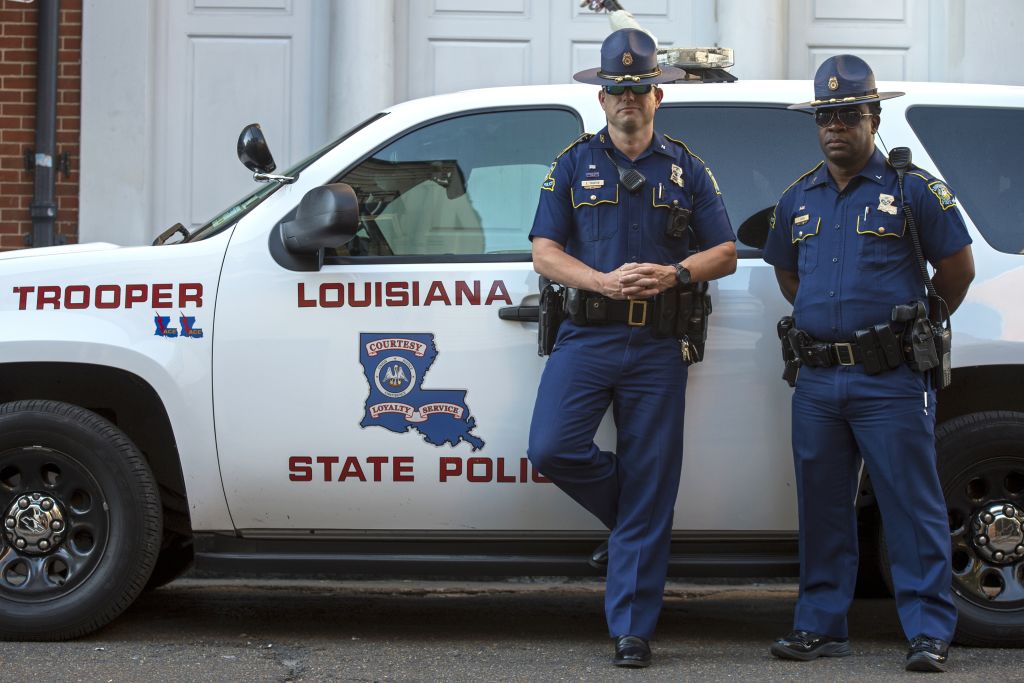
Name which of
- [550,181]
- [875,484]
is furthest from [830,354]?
[550,181]

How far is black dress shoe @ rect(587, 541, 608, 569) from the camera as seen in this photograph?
15.3 ft

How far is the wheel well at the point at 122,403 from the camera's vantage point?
190 inches

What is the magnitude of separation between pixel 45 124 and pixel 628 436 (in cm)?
495

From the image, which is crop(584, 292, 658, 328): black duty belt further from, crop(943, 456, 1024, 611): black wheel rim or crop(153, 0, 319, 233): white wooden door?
crop(153, 0, 319, 233): white wooden door

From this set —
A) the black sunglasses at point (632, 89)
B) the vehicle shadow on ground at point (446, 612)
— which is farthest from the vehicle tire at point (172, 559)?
the black sunglasses at point (632, 89)

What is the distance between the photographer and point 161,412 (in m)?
4.84

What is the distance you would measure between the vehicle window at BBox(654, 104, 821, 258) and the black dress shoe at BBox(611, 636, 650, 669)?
4.54ft

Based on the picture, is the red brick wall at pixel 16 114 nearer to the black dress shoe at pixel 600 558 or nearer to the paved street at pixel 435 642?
the paved street at pixel 435 642

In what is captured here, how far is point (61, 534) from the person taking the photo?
15.4 ft

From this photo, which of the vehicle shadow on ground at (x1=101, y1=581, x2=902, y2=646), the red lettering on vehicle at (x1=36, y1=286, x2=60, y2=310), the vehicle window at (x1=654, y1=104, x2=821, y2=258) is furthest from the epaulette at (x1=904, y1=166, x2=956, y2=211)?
the red lettering on vehicle at (x1=36, y1=286, x2=60, y2=310)

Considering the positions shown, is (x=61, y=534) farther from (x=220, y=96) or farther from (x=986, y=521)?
(x=220, y=96)

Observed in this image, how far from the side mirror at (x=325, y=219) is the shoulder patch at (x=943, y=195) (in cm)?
175

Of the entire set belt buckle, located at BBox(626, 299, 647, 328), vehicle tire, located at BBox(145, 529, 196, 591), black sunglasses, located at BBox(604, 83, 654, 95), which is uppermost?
black sunglasses, located at BBox(604, 83, 654, 95)

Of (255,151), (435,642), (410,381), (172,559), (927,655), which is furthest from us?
(172,559)
